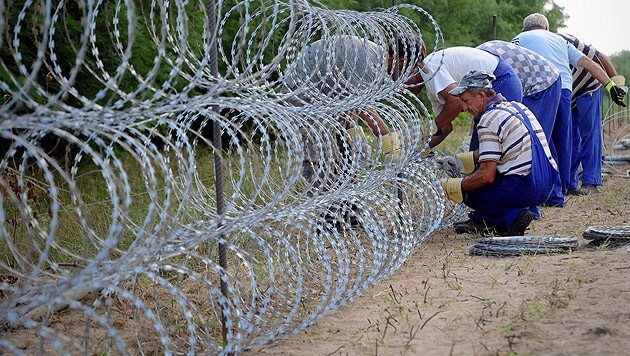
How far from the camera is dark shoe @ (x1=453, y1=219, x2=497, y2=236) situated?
6898 millimetres

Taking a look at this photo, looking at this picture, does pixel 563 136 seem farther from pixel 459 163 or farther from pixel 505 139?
pixel 505 139

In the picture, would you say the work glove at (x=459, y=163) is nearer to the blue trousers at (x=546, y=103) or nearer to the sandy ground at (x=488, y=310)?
the sandy ground at (x=488, y=310)

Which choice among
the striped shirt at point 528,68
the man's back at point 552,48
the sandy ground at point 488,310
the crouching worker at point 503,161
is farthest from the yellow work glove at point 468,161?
the man's back at point 552,48

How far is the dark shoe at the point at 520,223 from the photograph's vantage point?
652 cm

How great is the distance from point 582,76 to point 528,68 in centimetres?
167

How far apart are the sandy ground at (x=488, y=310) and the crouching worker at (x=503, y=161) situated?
57 cm

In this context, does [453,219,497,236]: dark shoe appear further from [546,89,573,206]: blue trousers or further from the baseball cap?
[546,89,573,206]: blue trousers

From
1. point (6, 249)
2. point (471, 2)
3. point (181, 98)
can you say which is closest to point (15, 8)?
point (6, 249)

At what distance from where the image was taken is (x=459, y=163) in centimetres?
679

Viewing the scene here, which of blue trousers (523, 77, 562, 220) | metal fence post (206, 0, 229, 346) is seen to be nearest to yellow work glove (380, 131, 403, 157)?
blue trousers (523, 77, 562, 220)

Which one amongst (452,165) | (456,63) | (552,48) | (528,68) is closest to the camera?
(452,165)

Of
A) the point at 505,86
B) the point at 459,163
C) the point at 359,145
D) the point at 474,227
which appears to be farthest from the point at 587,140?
the point at 359,145

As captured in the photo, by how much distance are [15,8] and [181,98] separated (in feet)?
19.1

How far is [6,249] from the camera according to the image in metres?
6.45
